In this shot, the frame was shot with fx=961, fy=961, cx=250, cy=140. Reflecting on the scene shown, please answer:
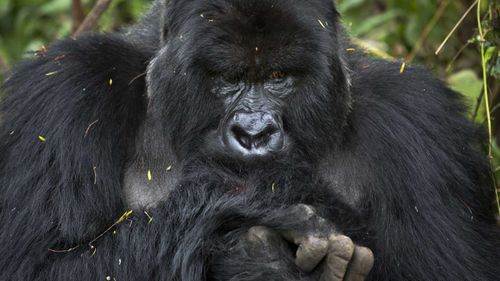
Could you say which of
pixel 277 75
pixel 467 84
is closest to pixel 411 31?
pixel 467 84

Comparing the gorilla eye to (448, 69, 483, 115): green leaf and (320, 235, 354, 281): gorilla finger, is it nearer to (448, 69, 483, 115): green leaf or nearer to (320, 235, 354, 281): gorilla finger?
(320, 235, 354, 281): gorilla finger

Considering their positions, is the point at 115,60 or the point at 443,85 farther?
the point at 443,85

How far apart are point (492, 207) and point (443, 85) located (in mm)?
740

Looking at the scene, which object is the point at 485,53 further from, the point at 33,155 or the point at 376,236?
the point at 33,155

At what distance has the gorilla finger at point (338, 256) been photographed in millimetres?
4305

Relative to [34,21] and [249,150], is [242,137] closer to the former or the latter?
[249,150]

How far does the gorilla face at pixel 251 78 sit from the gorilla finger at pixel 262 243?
1.13 ft

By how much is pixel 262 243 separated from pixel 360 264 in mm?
491

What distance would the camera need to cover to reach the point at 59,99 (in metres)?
4.88

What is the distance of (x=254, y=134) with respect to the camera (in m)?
4.54

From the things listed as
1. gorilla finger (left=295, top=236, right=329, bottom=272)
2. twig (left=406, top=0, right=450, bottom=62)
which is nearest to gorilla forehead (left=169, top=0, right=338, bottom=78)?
gorilla finger (left=295, top=236, right=329, bottom=272)

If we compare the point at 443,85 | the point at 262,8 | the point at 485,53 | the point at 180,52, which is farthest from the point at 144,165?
the point at 485,53

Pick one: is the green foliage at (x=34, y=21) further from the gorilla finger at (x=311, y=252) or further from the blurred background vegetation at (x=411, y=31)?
the gorilla finger at (x=311, y=252)

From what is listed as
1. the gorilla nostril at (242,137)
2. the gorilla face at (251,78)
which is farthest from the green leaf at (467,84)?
the gorilla nostril at (242,137)
